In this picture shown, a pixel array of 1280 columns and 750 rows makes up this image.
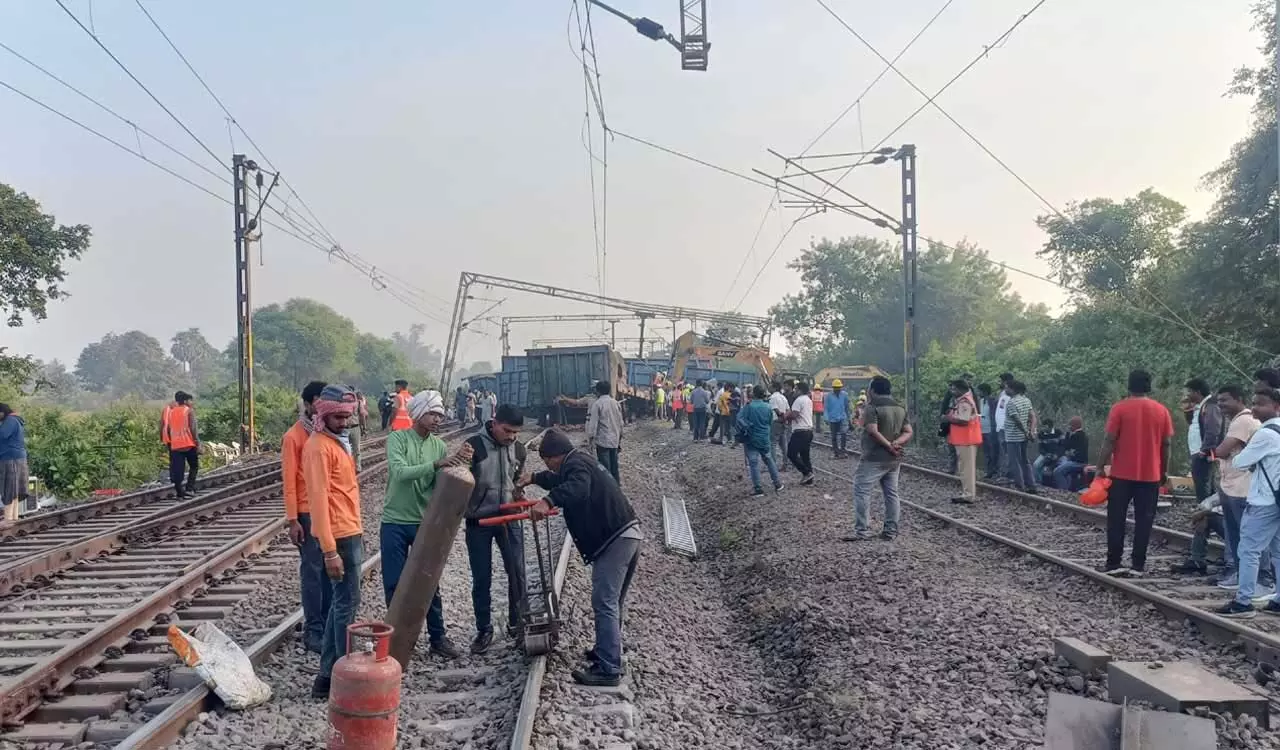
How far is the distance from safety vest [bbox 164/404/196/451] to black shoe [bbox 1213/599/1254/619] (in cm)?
1316

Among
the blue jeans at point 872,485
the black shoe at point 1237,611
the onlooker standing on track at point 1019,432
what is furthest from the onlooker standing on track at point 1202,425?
the onlooker standing on track at point 1019,432

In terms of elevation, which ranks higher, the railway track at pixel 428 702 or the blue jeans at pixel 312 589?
the blue jeans at pixel 312 589

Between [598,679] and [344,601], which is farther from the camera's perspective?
[598,679]

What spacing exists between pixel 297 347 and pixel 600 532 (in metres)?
85.5

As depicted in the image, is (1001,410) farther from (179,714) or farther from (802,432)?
(179,714)

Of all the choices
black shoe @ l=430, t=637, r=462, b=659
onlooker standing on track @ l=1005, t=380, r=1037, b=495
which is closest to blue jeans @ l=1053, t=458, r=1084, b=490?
onlooker standing on track @ l=1005, t=380, r=1037, b=495

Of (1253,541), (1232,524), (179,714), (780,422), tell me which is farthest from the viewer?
(780,422)

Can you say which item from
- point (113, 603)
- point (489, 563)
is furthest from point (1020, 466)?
point (113, 603)

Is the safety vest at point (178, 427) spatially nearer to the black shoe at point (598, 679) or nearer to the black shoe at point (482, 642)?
the black shoe at point (482, 642)

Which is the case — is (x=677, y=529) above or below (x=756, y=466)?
Answer: below

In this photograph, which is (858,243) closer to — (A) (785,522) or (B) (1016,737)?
(A) (785,522)

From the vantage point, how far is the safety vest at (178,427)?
1388cm

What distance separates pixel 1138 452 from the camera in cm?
820

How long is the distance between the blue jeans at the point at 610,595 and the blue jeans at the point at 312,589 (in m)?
1.64
